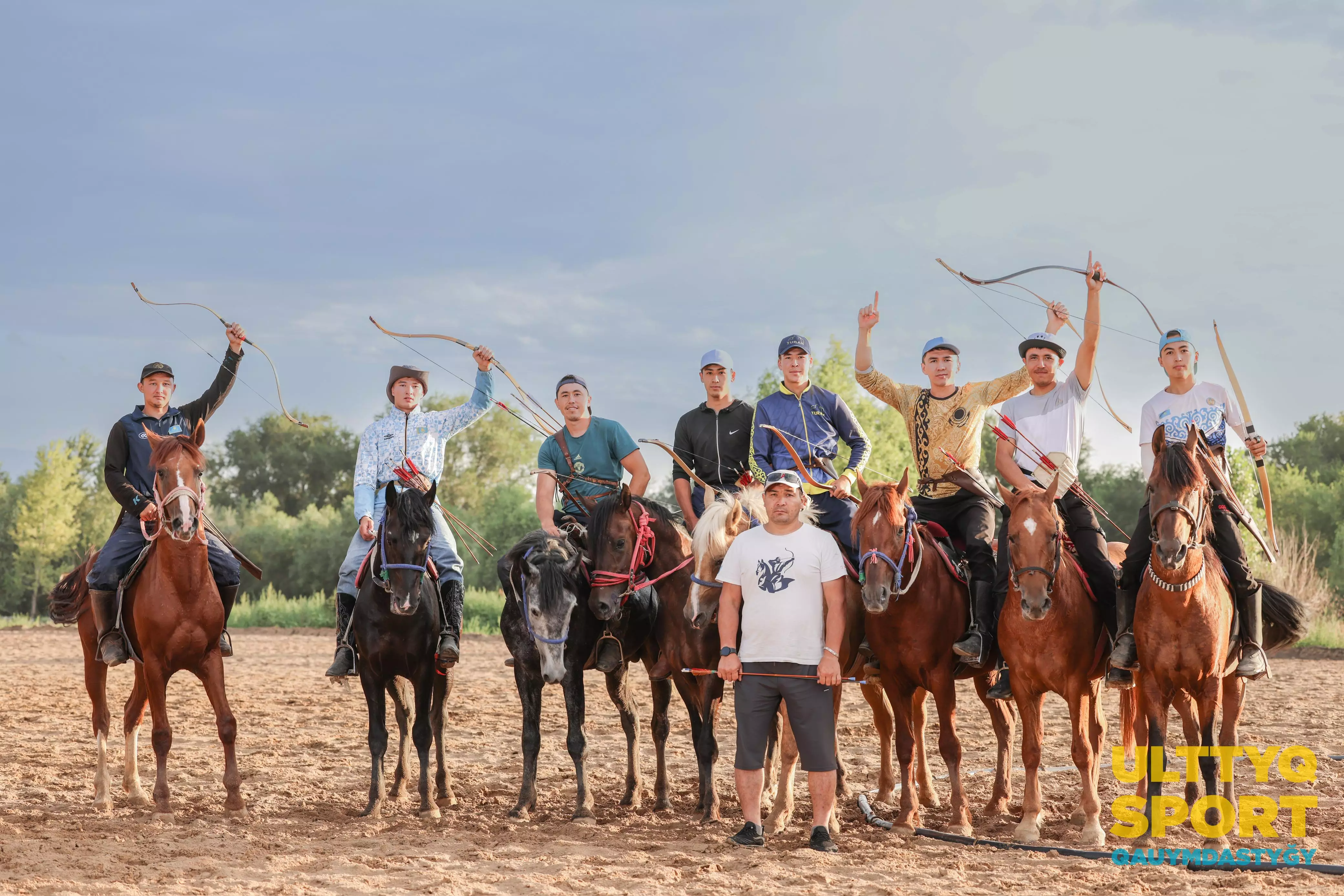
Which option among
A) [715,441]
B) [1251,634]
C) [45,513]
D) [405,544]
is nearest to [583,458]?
[715,441]

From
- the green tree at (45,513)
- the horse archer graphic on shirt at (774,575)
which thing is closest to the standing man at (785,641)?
the horse archer graphic on shirt at (774,575)

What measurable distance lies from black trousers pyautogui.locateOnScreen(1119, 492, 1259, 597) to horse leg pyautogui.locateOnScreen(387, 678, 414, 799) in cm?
484

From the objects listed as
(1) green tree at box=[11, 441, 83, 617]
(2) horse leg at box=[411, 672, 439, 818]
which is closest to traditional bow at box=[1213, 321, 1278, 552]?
(2) horse leg at box=[411, 672, 439, 818]

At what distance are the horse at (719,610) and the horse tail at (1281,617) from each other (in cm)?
241

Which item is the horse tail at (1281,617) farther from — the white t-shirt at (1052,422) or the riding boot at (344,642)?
the riding boot at (344,642)

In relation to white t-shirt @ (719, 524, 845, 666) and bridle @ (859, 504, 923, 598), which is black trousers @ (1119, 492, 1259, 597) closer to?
bridle @ (859, 504, 923, 598)

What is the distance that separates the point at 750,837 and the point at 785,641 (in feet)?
3.85

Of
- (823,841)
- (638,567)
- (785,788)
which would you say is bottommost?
(823,841)

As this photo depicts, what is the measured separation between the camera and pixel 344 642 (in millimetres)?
7480

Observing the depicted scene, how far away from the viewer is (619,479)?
26.6 ft

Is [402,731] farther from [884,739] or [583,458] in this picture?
[884,739]

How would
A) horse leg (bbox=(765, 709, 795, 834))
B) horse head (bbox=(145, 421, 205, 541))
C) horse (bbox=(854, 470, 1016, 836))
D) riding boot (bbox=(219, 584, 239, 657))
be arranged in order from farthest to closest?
riding boot (bbox=(219, 584, 239, 657)), horse head (bbox=(145, 421, 205, 541)), horse leg (bbox=(765, 709, 795, 834)), horse (bbox=(854, 470, 1016, 836))

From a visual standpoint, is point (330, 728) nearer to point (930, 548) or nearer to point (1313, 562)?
point (930, 548)

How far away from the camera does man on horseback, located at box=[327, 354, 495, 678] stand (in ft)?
24.7
